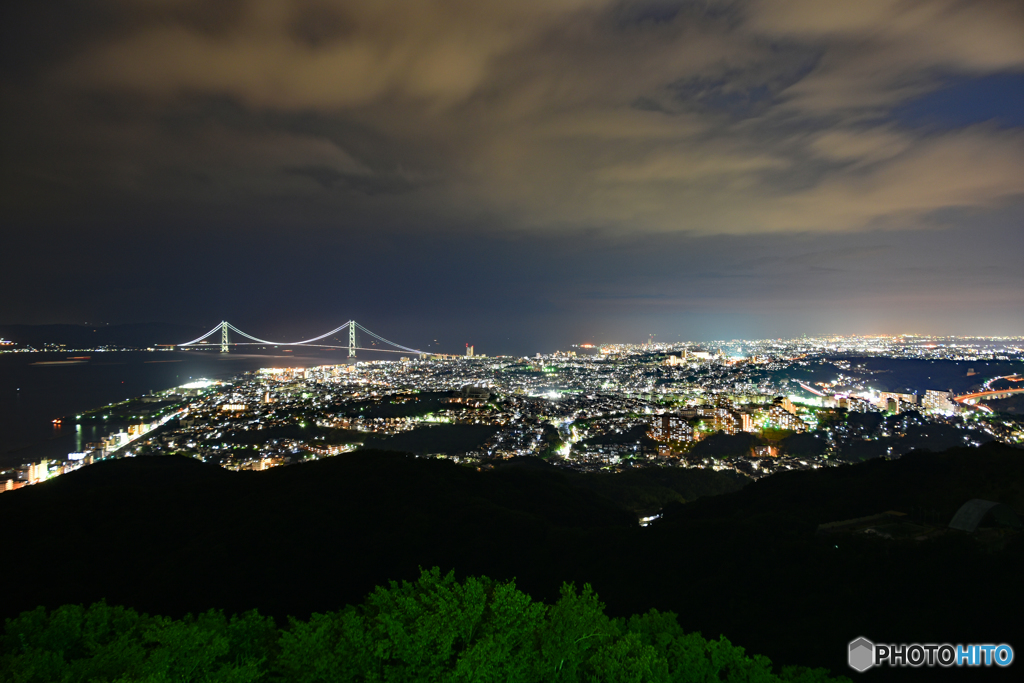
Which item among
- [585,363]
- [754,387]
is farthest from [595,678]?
[585,363]

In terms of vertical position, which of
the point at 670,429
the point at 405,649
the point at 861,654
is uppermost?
the point at 405,649

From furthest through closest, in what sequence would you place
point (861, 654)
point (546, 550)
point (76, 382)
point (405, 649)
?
1. point (76, 382)
2. point (546, 550)
3. point (861, 654)
4. point (405, 649)

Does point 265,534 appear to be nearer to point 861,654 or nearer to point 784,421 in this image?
point 861,654

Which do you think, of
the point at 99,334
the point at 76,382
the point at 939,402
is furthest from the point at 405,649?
the point at 99,334

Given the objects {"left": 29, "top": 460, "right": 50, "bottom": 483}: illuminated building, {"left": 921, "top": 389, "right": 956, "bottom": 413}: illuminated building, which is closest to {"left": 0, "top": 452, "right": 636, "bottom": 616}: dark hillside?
{"left": 29, "top": 460, "right": 50, "bottom": 483}: illuminated building

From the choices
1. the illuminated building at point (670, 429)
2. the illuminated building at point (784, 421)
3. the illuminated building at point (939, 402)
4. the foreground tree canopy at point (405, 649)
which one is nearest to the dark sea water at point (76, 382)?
the foreground tree canopy at point (405, 649)

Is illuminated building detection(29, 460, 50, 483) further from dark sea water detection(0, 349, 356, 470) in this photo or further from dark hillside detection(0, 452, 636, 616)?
dark hillside detection(0, 452, 636, 616)

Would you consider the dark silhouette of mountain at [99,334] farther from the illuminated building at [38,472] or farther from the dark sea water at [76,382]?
the illuminated building at [38,472]
